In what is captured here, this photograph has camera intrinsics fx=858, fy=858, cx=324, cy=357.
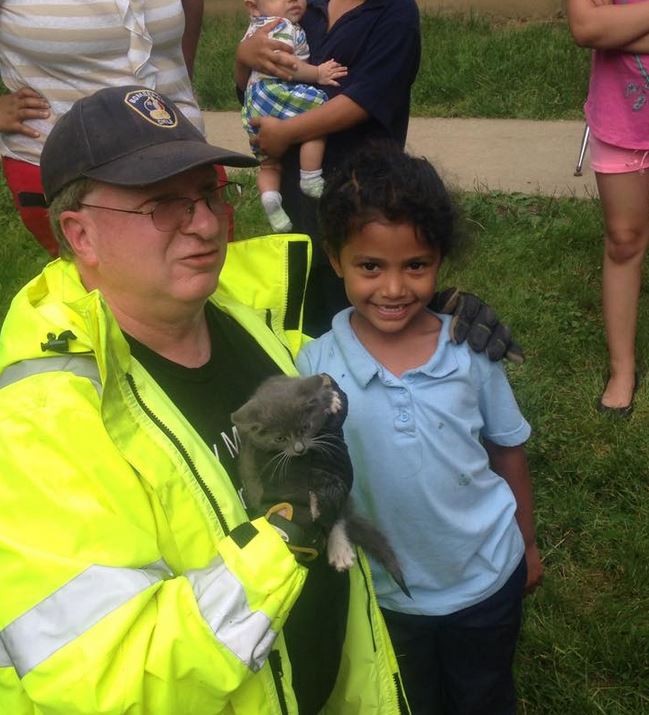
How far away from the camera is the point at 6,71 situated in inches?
119

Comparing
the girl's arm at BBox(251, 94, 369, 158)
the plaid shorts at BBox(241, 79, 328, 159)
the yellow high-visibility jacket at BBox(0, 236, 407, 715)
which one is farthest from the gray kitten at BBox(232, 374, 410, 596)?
the plaid shorts at BBox(241, 79, 328, 159)

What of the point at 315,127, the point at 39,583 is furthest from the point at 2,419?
the point at 315,127

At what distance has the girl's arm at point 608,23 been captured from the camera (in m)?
3.31

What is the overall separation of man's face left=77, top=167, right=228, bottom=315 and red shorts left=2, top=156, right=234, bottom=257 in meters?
1.04

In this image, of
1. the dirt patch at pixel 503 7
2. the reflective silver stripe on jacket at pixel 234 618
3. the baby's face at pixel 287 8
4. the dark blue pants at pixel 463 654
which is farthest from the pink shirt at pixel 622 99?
the dirt patch at pixel 503 7

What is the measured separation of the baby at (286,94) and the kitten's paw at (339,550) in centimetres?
188

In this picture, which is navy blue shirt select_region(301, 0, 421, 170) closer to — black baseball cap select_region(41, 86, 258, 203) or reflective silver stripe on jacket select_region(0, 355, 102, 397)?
black baseball cap select_region(41, 86, 258, 203)

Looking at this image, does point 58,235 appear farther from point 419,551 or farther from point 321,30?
point 321,30

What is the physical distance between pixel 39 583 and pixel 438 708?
1.44m

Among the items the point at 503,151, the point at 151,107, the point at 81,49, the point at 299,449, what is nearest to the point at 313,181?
the point at 81,49

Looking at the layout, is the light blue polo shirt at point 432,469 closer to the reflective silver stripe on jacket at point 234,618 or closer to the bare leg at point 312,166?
the reflective silver stripe on jacket at point 234,618

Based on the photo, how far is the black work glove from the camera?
6.98 feet

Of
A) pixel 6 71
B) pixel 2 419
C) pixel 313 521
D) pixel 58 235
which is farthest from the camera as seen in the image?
pixel 6 71

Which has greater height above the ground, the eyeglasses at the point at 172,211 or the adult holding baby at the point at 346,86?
the eyeglasses at the point at 172,211
